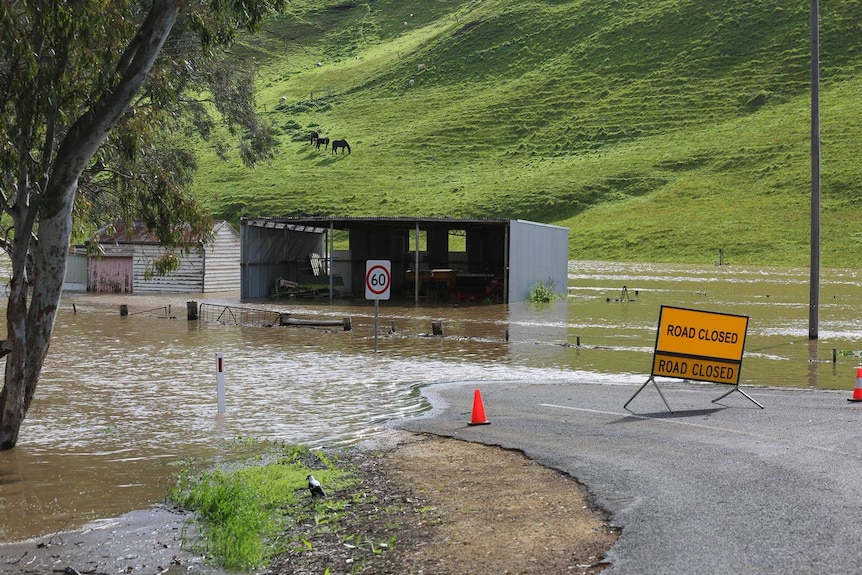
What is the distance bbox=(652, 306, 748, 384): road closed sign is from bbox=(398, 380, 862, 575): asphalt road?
472mm

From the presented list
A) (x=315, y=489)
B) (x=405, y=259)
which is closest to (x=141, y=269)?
(x=405, y=259)

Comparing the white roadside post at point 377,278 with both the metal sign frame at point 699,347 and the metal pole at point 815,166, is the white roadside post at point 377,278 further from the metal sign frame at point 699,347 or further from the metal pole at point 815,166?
the metal pole at point 815,166

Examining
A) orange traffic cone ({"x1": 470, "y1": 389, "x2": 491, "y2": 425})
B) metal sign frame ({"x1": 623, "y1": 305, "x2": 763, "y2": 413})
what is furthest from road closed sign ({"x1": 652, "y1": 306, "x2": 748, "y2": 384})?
orange traffic cone ({"x1": 470, "y1": 389, "x2": 491, "y2": 425})

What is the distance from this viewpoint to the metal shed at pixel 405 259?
4275 cm

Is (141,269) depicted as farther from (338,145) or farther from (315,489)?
(338,145)

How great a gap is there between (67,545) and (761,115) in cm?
9663

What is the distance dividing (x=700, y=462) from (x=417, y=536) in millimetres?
3570

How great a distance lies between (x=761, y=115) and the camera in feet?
321

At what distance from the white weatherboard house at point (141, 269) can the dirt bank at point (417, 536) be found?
128ft

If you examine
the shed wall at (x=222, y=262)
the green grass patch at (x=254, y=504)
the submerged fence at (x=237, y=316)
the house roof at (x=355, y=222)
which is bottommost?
the green grass patch at (x=254, y=504)

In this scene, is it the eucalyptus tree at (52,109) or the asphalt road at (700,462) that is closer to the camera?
the asphalt road at (700,462)

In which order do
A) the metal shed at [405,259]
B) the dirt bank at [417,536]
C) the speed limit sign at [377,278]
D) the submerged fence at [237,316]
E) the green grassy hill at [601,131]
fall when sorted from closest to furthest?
the dirt bank at [417,536]
the speed limit sign at [377,278]
the submerged fence at [237,316]
the metal shed at [405,259]
the green grassy hill at [601,131]

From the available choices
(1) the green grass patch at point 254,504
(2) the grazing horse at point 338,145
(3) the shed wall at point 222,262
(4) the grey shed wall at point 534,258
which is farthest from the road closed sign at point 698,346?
(2) the grazing horse at point 338,145

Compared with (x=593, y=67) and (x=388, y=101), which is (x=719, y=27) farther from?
(x=388, y=101)
